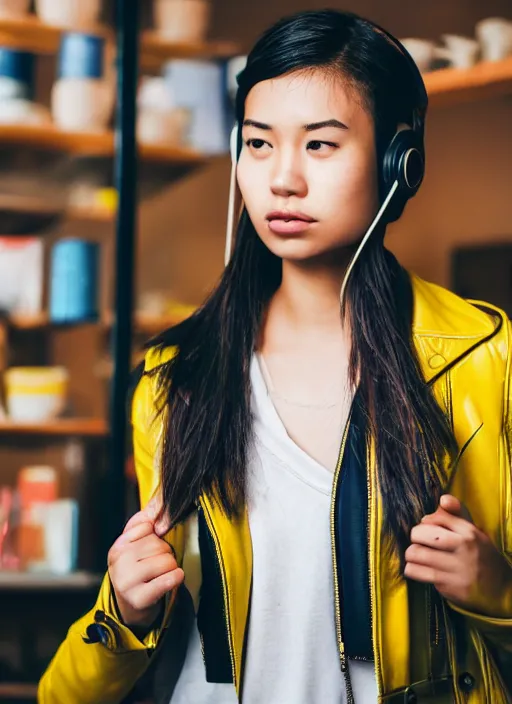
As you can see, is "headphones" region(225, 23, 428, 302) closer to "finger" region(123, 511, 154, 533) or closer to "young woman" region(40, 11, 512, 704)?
"young woman" region(40, 11, 512, 704)

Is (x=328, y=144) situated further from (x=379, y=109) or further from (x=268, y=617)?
(x=268, y=617)

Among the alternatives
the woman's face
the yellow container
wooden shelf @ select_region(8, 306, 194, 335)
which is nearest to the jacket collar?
the woman's face

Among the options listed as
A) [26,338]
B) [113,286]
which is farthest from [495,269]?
[26,338]

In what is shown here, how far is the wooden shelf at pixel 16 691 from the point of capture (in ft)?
5.17

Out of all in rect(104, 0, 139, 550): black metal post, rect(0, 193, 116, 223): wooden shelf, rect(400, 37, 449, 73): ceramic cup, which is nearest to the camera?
rect(400, 37, 449, 73): ceramic cup

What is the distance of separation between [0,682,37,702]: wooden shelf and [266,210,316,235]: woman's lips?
95cm

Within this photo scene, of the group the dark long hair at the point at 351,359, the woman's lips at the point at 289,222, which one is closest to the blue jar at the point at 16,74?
the dark long hair at the point at 351,359

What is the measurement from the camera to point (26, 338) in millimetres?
2049

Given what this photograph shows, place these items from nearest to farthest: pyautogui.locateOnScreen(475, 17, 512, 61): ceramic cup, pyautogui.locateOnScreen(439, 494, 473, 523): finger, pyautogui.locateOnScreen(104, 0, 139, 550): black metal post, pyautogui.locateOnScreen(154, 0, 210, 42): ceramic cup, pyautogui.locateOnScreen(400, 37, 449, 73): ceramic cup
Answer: pyautogui.locateOnScreen(439, 494, 473, 523): finger < pyautogui.locateOnScreen(400, 37, 449, 73): ceramic cup < pyautogui.locateOnScreen(475, 17, 512, 61): ceramic cup < pyautogui.locateOnScreen(154, 0, 210, 42): ceramic cup < pyautogui.locateOnScreen(104, 0, 139, 550): black metal post

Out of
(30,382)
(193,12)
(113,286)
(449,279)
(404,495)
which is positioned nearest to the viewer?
(404,495)

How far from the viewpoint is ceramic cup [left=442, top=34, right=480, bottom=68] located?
51.4 inches

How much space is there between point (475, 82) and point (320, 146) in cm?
39

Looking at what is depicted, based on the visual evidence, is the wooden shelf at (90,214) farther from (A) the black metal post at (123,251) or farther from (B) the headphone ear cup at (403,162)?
(B) the headphone ear cup at (403,162)

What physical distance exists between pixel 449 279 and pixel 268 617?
0.52 m
